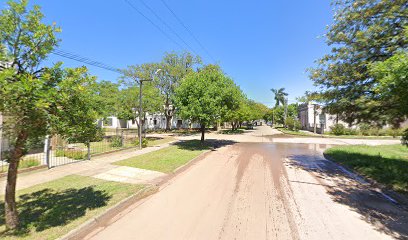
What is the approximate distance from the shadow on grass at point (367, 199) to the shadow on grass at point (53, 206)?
6890 millimetres

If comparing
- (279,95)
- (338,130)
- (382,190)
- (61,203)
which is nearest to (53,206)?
(61,203)

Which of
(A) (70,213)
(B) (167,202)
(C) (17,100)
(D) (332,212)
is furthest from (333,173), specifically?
(C) (17,100)

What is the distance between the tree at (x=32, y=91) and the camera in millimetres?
3309

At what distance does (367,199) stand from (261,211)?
370cm

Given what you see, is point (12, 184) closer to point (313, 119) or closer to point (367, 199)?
point (367, 199)

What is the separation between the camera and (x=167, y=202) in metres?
5.83

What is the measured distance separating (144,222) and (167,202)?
1.16 meters

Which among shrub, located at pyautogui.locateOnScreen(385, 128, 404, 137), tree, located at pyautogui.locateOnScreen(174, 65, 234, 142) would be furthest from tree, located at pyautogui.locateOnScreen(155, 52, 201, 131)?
shrub, located at pyautogui.locateOnScreen(385, 128, 404, 137)

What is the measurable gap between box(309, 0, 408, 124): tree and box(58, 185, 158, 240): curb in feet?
27.5

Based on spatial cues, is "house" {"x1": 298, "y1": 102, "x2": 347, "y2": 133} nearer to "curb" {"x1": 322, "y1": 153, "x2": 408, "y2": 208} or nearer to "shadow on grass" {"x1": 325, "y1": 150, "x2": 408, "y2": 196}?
"shadow on grass" {"x1": 325, "y1": 150, "x2": 408, "y2": 196}

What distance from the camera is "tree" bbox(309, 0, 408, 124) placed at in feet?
23.9

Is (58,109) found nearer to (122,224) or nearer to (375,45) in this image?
(122,224)

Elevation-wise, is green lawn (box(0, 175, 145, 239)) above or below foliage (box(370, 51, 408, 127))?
below

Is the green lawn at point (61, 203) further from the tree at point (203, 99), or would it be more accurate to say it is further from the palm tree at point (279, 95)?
the palm tree at point (279, 95)
